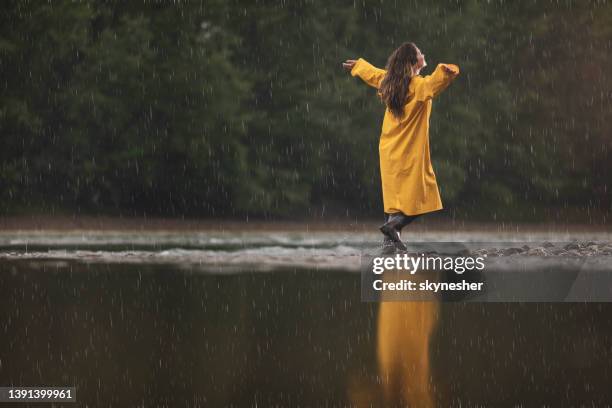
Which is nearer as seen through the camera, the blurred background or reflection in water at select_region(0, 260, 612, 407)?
reflection in water at select_region(0, 260, 612, 407)

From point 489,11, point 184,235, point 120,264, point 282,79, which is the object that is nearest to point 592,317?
point 120,264

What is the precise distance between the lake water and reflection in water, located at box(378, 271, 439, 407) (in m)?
0.01

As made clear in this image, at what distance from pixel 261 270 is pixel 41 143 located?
8.11 m

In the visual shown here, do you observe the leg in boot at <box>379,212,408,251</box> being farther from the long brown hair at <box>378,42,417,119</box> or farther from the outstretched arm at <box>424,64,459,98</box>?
the outstretched arm at <box>424,64,459,98</box>

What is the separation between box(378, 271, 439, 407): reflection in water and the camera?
13.8ft

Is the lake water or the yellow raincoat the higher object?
the yellow raincoat

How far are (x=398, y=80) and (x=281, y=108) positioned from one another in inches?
323

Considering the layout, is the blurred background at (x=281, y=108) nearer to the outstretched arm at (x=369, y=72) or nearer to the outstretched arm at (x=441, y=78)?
the outstretched arm at (x=369, y=72)

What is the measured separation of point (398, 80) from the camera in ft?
27.5

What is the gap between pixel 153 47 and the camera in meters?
15.6

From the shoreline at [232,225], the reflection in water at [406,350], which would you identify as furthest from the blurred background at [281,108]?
the reflection in water at [406,350]
